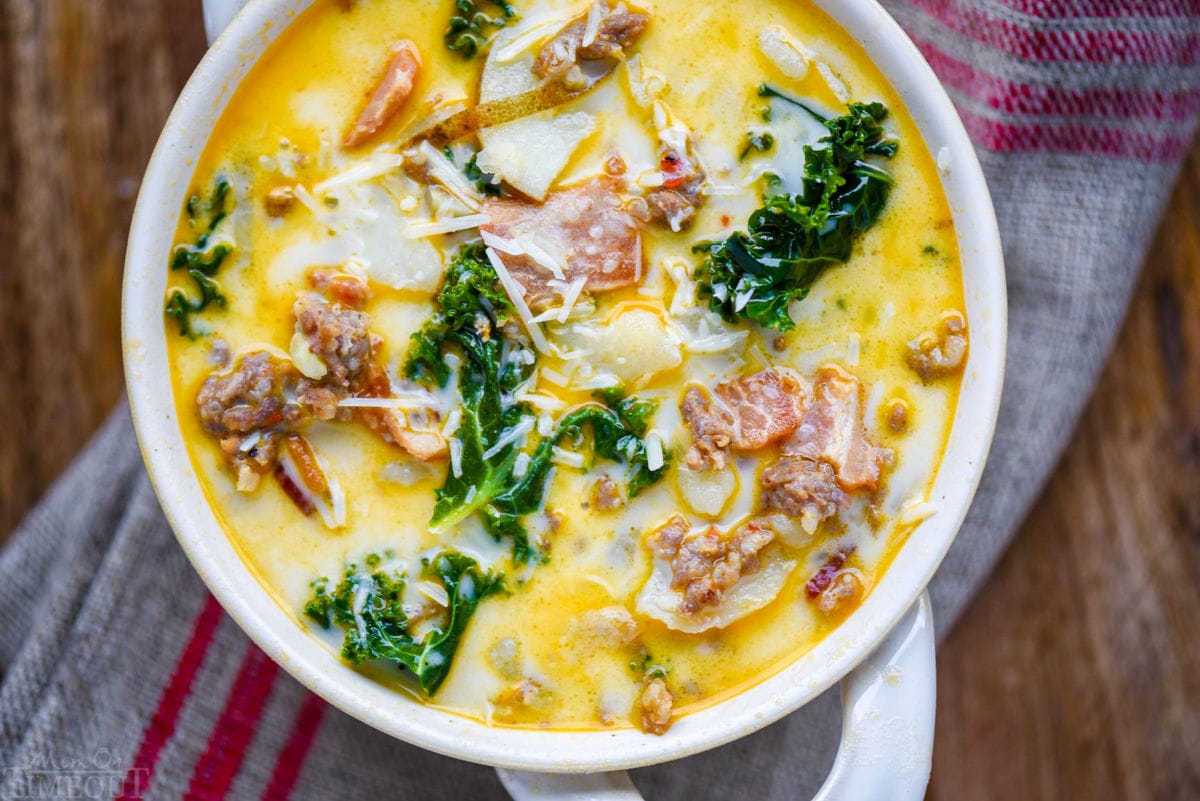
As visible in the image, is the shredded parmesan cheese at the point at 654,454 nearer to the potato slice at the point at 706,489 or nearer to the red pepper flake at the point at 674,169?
the potato slice at the point at 706,489

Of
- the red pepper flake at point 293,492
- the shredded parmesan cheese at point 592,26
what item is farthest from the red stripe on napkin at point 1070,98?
the red pepper flake at point 293,492

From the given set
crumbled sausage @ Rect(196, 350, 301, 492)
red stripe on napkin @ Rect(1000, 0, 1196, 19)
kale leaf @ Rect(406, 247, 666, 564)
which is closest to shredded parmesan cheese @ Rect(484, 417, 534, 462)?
kale leaf @ Rect(406, 247, 666, 564)

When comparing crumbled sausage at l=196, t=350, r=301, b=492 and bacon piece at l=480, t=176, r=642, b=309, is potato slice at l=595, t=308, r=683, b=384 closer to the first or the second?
bacon piece at l=480, t=176, r=642, b=309

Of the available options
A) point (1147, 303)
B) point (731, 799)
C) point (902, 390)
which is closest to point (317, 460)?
point (902, 390)

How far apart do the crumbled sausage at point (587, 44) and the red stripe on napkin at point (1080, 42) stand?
1.21 meters

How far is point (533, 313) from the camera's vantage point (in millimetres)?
2764

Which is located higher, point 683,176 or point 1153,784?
point 683,176

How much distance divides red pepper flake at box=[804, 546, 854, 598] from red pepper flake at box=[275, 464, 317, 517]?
1.34 meters

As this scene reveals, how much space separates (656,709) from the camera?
2760 millimetres

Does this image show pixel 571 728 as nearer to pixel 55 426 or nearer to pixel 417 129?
pixel 417 129

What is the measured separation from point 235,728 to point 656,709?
1545mm

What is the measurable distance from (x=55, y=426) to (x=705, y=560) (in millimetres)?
2654

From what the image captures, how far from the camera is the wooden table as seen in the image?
3.62 meters

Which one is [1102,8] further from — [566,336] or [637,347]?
[566,336]
